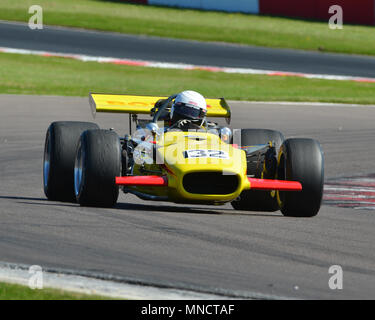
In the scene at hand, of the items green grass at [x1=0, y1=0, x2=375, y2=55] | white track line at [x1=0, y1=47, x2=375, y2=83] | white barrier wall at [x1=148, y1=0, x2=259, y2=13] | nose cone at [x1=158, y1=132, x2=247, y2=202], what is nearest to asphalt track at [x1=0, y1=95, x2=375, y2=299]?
nose cone at [x1=158, y1=132, x2=247, y2=202]

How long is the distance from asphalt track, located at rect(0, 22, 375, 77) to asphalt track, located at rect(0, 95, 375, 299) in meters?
16.5

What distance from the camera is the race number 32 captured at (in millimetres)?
9125

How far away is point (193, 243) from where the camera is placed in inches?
308

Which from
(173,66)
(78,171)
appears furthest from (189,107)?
(173,66)

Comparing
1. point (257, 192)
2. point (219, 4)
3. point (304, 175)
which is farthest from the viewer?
point (219, 4)

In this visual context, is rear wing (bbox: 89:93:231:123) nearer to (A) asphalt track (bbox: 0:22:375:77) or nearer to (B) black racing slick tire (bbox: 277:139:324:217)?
(B) black racing slick tire (bbox: 277:139:324:217)

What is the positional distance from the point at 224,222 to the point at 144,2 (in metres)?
29.4

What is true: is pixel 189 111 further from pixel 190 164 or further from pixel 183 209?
pixel 190 164

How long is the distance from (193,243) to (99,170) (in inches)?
67.6

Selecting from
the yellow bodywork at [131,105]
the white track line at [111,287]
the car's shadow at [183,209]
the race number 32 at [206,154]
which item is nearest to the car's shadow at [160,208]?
the car's shadow at [183,209]

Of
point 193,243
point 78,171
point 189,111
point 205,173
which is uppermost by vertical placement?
point 189,111

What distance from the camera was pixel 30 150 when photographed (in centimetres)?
1486
